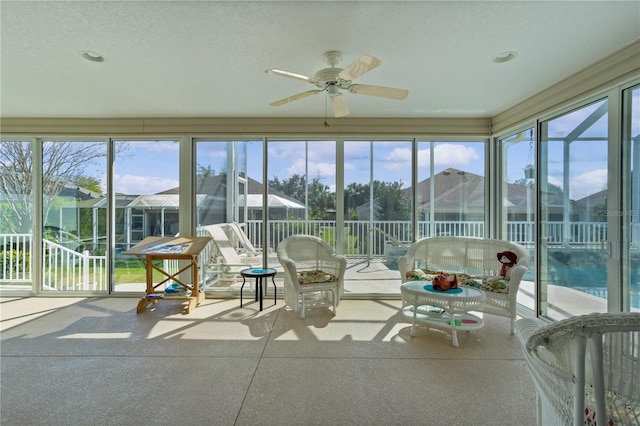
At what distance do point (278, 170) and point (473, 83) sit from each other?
280 centimetres

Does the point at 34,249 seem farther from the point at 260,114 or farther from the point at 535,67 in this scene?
the point at 535,67

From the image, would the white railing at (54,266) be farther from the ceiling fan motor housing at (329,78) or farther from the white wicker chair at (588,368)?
the white wicker chair at (588,368)

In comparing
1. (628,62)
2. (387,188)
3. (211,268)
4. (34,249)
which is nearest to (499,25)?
(628,62)

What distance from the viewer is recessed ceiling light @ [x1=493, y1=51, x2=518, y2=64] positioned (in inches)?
105

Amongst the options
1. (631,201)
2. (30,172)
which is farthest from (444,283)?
(30,172)

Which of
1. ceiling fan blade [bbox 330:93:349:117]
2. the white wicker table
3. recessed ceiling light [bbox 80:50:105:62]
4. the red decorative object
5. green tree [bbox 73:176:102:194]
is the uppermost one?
recessed ceiling light [bbox 80:50:105:62]

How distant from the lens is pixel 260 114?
14.6 ft

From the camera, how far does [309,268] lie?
14.7 feet

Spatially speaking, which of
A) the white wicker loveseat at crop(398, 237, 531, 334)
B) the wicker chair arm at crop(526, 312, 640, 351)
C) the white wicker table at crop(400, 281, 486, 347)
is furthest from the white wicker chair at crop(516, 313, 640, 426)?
the white wicker loveseat at crop(398, 237, 531, 334)

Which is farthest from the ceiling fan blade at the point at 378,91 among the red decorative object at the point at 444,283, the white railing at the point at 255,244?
the white railing at the point at 255,244

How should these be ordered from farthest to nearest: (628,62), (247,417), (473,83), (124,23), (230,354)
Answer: (473,83) < (230,354) < (628,62) < (124,23) < (247,417)

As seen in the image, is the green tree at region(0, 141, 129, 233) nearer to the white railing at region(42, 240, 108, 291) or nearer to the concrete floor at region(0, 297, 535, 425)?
the white railing at region(42, 240, 108, 291)

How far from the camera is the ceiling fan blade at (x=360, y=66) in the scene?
2.10 meters

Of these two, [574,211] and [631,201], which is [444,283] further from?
[631,201]
